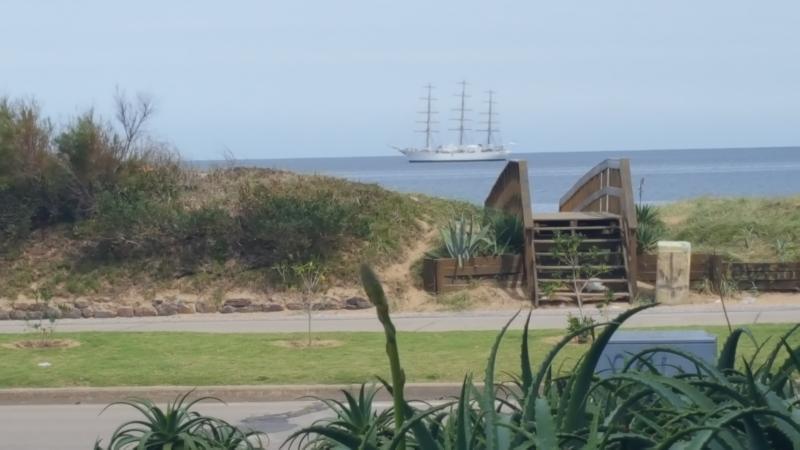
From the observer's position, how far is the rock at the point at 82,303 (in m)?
21.5

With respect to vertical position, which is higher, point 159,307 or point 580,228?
point 580,228

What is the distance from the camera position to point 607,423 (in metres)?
2.37

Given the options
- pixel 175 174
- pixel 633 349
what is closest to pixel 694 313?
pixel 175 174

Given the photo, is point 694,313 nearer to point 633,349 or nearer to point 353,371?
point 353,371

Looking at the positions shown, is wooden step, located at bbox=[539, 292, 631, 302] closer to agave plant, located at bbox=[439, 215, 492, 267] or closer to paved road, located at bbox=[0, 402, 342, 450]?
agave plant, located at bbox=[439, 215, 492, 267]

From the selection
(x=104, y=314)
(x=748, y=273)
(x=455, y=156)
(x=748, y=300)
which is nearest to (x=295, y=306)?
(x=104, y=314)

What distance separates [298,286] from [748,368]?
1921 cm

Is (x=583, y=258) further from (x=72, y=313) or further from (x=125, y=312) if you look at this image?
(x=72, y=313)

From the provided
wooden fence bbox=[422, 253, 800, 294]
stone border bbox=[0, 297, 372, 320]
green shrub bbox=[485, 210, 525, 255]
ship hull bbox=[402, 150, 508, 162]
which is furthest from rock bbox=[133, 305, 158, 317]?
ship hull bbox=[402, 150, 508, 162]

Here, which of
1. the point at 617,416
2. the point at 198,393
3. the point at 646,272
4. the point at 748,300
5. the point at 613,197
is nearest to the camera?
the point at 617,416

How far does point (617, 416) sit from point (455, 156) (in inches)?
5635

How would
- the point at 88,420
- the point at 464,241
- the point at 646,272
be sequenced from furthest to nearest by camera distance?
the point at 464,241 → the point at 646,272 → the point at 88,420

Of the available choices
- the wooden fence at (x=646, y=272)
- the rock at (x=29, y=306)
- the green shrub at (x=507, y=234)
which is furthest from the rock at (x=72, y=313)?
the green shrub at (x=507, y=234)

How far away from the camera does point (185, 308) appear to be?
2125 centimetres
